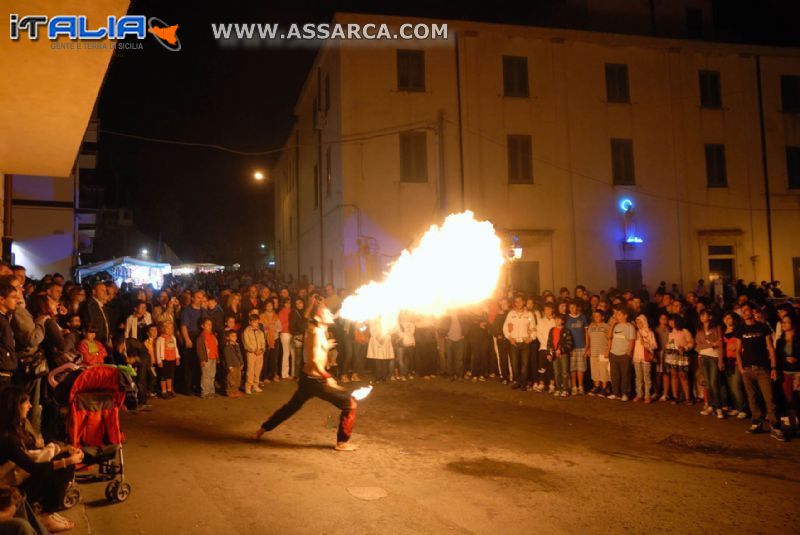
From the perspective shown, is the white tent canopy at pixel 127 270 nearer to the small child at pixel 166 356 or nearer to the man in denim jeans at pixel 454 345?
the small child at pixel 166 356

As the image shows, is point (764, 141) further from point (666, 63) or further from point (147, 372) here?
point (147, 372)

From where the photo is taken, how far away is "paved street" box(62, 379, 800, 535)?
5832 mm

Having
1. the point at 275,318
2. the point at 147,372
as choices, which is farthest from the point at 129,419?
the point at 275,318

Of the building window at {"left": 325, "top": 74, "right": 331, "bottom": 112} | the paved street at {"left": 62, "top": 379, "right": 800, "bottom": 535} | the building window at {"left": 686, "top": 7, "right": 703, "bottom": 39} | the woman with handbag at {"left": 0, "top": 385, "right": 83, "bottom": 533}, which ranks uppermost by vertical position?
the building window at {"left": 686, "top": 7, "right": 703, "bottom": 39}

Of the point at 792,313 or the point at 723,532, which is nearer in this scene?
the point at 723,532

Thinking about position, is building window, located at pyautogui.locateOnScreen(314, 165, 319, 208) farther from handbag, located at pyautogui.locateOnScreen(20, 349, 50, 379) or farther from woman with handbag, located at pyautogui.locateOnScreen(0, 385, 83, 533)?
woman with handbag, located at pyautogui.locateOnScreen(0, 385, 83, 533)

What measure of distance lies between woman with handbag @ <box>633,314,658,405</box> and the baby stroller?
31.9 ft

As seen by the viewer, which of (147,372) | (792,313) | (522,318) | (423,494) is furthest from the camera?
(522,318)

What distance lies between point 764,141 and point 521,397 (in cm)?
1931

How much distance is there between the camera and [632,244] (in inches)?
901

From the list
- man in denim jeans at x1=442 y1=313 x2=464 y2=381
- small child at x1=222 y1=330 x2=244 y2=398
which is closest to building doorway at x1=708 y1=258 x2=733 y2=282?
man in denim jeans at x1=442 y1=313 x2=464 y2=381

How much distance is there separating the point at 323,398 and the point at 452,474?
7.64ft

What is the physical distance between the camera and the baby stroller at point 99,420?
257 inches

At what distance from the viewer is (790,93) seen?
2481 centimetres
